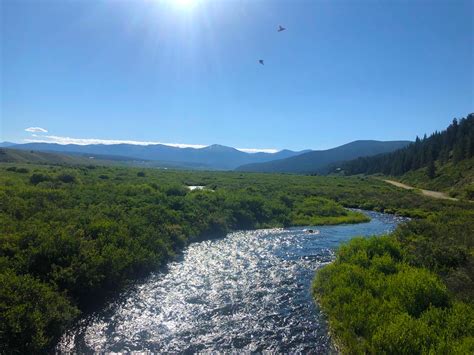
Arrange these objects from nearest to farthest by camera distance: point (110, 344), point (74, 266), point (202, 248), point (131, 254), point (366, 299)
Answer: point (110, 344) < point (366, 299) < point (74, 266) < point (131, 254) < point (202, 248)

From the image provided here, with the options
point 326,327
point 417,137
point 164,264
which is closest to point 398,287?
point 326,327

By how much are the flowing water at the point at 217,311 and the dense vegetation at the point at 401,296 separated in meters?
1.44

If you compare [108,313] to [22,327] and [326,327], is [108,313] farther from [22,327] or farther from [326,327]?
[326,327]

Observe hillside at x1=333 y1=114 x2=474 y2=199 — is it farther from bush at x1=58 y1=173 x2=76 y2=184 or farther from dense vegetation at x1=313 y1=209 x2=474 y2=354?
bush at x1=58 y1=173 x2=76 y2=184

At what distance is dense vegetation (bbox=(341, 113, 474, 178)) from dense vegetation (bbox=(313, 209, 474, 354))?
94.8 meters

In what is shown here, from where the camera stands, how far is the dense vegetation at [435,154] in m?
103

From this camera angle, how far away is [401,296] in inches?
619

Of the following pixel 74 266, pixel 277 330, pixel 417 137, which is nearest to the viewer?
pixel 277 330

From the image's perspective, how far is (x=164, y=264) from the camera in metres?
24.8

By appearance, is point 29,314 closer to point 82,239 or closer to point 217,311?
point 82,239

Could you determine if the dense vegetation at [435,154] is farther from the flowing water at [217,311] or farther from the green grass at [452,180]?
the flowing water at [217,311]

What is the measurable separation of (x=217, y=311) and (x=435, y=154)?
450 feet

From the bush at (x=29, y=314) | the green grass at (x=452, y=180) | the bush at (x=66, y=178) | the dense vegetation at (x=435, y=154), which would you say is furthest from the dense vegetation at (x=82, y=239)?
the dense vegetation at (x=435, y=154)

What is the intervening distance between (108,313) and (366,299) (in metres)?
13.8
